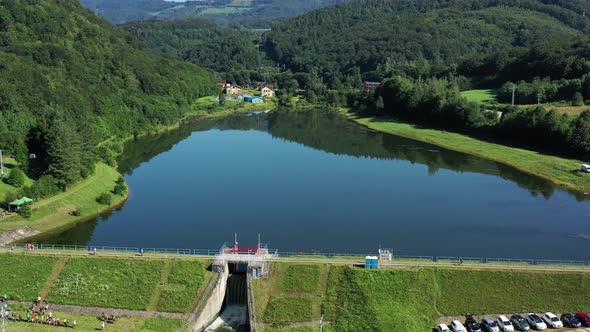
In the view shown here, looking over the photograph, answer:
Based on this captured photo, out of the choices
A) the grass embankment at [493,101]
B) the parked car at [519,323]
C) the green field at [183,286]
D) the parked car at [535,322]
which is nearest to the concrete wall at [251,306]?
the green field at [183,286]

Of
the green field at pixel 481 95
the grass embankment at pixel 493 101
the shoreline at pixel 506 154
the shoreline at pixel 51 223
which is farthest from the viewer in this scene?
the green field at pixel 481 95

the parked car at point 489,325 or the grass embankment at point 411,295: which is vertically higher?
the grass embankment at point 411,295

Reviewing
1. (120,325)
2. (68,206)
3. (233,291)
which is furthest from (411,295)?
(68,206)

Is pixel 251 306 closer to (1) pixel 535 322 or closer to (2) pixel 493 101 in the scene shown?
(1) pixel 535 322

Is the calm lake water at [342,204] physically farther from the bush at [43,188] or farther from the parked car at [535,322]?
the parked car at [535,322]

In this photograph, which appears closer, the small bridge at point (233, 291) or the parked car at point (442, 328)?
the parked car at point (442, 328)

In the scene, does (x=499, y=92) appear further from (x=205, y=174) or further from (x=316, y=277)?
(x=316, y=277)

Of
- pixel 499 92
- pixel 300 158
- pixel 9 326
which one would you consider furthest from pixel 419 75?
pixel 9 326
